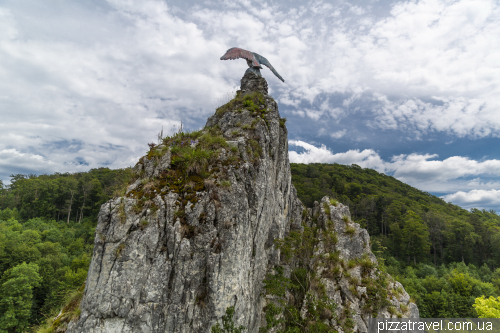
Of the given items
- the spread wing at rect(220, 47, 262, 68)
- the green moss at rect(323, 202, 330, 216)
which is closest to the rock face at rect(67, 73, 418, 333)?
the spread wing at rect(220, 47, 262, 68)

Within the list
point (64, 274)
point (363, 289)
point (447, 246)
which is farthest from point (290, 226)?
point (447, 246)

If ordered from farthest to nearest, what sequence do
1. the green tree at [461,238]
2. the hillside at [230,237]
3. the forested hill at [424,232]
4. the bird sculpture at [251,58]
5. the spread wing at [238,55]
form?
the forested hill at [424,232]
the green tree at [461,238]
the bird sculpture at [251,58]
the spread wing at [238,55]
the hillside at [230,237]

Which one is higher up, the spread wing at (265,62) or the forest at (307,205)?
the spread wing at (265,62)

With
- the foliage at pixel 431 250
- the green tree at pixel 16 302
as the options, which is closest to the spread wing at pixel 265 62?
the foliage at pixel 431 250

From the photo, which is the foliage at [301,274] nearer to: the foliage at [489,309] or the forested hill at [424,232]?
the foliage at [489,309]

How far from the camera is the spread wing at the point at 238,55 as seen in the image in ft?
49.1

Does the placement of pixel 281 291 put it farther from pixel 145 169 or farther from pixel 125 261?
pixel 145 169

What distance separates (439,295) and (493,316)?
1731 cm

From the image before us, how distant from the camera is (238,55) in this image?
15430 mm

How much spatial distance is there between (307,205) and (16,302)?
5642 cm

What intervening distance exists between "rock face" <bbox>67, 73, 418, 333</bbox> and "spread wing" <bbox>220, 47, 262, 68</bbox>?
17.6ft

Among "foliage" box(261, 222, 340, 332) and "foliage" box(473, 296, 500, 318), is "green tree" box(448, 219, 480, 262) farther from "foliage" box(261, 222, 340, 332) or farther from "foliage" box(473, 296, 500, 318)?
"foliage" box(261, 222, 340, 332)

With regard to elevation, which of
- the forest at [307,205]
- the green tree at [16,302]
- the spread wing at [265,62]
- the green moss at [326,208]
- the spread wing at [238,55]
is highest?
the spread wing at [265,62]

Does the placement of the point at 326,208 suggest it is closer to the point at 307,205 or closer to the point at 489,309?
the point at 489,309
